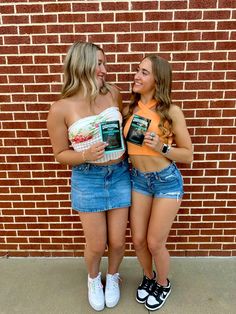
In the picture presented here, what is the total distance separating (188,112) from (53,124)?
1.28m

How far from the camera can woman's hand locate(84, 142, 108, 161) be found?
8.54ft

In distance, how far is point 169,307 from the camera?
121 inches

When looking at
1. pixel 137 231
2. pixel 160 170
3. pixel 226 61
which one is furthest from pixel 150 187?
pixel 226 61

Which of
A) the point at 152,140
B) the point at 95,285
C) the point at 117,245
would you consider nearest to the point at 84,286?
the point at 95,285

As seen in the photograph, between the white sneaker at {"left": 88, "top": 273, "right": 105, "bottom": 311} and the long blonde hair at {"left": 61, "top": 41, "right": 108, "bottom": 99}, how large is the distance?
1.57 m

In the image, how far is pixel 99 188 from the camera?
2.78 metres

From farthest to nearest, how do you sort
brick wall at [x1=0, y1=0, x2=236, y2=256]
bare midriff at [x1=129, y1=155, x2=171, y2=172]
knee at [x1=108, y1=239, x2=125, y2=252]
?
brick wall at [x1=0, y1=0, x2=236, y2=256]
knee at [x1=108, y1=239, x2=125, y2=252]
bare midriff at [x1=129, y1=155, x2=171, y2=172]

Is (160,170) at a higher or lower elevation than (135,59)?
lower

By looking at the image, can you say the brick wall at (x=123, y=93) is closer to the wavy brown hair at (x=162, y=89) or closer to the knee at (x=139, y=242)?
the wavy brown hair at (x=162, y=89)

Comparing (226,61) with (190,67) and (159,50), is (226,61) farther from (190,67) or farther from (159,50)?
(159,50)

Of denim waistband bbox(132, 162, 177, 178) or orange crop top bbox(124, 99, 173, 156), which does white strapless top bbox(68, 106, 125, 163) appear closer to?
orange crop top bbox(124, 99, 173, 156)

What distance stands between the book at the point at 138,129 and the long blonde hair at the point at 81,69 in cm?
35

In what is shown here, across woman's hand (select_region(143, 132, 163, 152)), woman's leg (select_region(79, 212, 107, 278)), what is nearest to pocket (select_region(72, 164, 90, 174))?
woman's leg (select_region(79, 212, 107, 278))

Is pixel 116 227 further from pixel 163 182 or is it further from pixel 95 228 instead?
pixel 163 182
